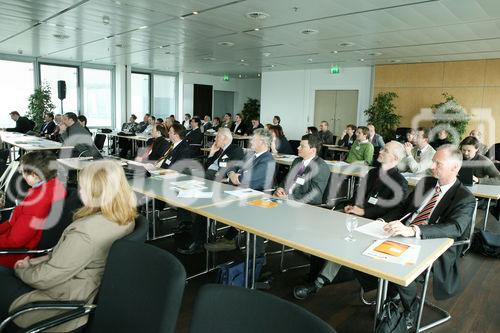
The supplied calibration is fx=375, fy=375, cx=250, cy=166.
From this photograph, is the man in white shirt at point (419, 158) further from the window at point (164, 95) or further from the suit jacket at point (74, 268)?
the window at point (164, 95)

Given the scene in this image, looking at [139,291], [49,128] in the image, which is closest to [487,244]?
[139,291]

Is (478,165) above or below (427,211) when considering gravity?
above

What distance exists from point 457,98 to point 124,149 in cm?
973

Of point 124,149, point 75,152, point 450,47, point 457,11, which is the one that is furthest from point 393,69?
point 75,152

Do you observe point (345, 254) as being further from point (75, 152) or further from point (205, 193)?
point (75, 152)

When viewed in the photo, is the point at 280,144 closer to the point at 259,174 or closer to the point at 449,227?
the point at 259,174

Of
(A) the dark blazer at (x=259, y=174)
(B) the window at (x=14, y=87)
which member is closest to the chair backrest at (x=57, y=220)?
(A) the dark blazer at (x=259, y=174)

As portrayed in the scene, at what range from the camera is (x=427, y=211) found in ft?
9.29

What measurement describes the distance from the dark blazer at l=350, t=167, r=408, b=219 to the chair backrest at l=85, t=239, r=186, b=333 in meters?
2.45

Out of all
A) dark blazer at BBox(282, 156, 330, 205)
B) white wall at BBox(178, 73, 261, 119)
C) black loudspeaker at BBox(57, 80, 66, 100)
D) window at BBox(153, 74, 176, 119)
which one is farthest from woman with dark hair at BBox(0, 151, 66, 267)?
white wall at BBox(178, 73, 261, 119)

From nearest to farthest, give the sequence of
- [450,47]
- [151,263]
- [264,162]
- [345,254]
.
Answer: [151,263], [345,254], [264,162], [450,47]

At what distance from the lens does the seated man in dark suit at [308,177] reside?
12.7 feet

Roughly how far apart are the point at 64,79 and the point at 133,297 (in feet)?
45.4

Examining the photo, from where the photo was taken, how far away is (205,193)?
11.6ft
